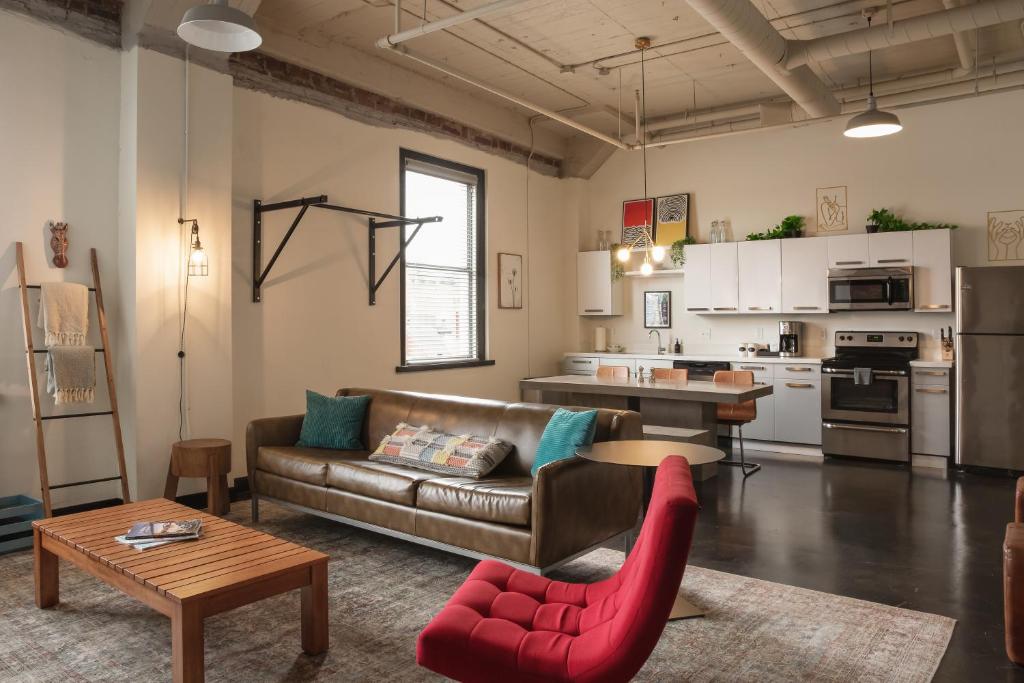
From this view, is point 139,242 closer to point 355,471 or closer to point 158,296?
point 158,296

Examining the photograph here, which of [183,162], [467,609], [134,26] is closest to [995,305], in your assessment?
[467,609]

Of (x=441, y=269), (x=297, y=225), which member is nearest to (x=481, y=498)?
(x=297, y=225)

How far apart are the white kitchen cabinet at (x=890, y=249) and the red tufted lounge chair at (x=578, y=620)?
5334mm

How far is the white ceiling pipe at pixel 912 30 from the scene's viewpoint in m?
4.41

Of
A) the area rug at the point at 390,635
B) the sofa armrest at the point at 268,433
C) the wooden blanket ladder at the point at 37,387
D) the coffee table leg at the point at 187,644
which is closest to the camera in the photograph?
the coffee table leg at the point at 187,644

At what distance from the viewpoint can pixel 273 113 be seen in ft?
18.3

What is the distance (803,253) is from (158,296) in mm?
5729

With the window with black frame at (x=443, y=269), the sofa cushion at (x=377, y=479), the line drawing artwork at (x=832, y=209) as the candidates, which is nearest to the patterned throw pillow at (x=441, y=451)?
the sofa cushion at (x=377, y=479)

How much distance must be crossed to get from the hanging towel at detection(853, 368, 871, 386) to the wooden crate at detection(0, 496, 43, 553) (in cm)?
627

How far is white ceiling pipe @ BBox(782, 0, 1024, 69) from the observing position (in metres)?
4.41

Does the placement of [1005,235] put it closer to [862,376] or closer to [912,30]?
[862,376]

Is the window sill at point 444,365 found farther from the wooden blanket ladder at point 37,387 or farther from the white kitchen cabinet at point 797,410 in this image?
the white kitchen cabinet at point 797,410

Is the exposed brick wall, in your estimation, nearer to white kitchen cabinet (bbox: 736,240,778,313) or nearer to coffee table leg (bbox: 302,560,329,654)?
white kitchen cabinet (bbox: 736,240,778,313)

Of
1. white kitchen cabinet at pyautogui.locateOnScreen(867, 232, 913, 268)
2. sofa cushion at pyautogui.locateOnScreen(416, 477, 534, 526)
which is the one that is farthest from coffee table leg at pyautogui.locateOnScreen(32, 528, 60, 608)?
white kitchen cabinet at pyautogui.locateOnScreen(867, 232, 913, 268)
